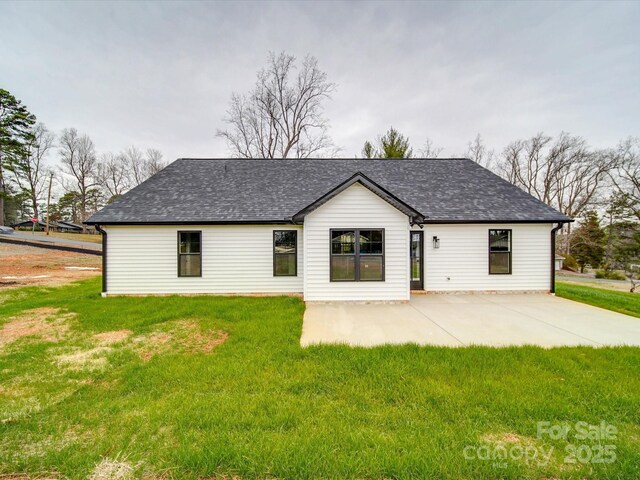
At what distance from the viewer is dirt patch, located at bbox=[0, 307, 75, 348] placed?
18.2 ft

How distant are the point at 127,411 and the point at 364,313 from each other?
17.9 feet

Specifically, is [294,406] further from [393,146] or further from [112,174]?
[112,174]

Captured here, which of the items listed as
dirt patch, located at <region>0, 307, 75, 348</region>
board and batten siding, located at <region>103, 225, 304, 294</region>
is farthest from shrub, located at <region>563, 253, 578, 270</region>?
dirt patch, located at <region>0, 307, 75, 348</region>

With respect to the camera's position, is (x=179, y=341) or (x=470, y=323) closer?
(x=179, y=341)

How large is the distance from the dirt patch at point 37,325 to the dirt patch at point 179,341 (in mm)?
1951

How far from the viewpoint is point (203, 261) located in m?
9.30

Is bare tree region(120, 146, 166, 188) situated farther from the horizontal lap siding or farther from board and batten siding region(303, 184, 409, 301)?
the horizontal lap siding

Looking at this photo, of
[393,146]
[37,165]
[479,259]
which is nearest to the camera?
[479,259]

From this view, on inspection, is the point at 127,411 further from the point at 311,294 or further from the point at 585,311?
the point at 585,311

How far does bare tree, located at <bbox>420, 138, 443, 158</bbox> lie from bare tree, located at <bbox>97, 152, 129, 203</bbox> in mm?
41171

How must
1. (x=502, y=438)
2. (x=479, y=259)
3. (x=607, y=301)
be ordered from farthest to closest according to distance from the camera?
(x=479, y=259) → (x=607, y=301) → (x=502, y=438)

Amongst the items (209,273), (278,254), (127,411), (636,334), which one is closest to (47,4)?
(209,273)

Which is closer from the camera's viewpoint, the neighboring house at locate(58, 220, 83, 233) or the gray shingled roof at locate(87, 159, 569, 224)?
the gray shingled roof at locate(87, 159, 569, 224)

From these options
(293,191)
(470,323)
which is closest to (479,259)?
(470,323)
